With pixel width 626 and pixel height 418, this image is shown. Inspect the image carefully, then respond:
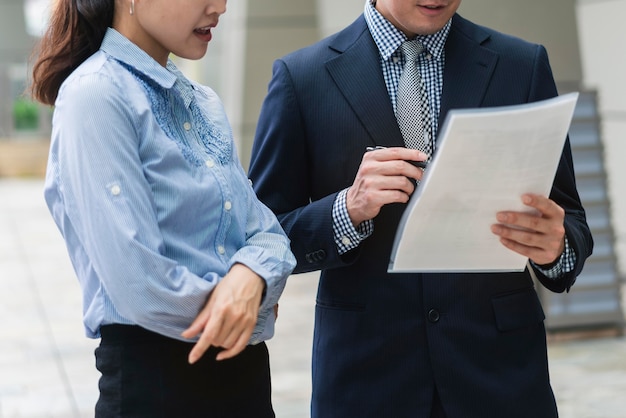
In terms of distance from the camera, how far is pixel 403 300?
238cm

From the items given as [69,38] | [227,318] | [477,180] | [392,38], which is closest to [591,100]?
[392,38]

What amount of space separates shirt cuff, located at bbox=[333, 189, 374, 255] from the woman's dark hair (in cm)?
63

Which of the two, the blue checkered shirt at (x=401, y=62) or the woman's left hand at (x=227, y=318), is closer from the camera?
the woman's left hand at (x=227, y=318)

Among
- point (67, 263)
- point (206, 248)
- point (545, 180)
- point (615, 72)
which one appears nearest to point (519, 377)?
point (545, 180)

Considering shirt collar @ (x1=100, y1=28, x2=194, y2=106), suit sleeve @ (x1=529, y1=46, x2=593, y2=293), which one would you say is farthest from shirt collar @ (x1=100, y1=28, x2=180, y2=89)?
suit sleeve @ (x1=529, y1=46, x2=593, y2=293)

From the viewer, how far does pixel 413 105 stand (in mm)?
2398

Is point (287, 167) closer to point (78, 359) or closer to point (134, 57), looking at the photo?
point (134, 57)

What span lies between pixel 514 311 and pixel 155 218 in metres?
0.96

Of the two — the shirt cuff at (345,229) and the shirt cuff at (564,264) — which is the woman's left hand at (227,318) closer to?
the shirt cuff at (345,229)

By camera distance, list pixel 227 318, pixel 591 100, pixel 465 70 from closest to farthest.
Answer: pixel 227 318 → pixel 465 70 → pixel 591 100

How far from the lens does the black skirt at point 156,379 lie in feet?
6.22

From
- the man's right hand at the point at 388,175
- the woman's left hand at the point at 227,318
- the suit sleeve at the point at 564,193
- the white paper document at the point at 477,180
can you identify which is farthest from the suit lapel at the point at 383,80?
the woman's left hand at the point at 227,318

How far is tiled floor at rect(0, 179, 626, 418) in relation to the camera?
597 cm

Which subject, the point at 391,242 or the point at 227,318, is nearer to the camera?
the point at 227,318
